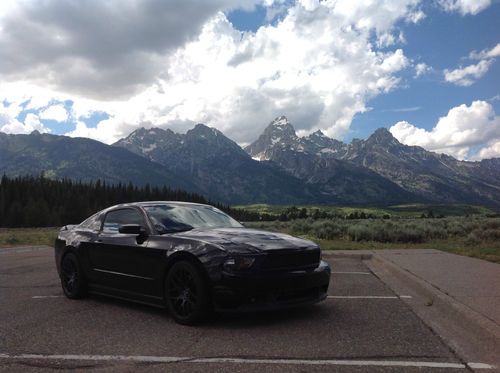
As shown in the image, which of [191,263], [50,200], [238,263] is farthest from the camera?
[50,200]

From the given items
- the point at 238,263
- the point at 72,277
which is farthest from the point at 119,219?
the point at 238,263

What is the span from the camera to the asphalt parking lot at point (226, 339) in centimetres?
461

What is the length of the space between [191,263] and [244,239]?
2.36 feet

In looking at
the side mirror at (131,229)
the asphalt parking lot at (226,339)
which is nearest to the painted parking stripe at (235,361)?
the asphalt parking lot at (226,339)

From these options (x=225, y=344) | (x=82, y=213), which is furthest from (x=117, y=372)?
(x=82, y=213)

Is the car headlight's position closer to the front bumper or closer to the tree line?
the front bumper

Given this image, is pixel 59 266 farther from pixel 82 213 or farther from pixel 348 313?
pixel 82 213

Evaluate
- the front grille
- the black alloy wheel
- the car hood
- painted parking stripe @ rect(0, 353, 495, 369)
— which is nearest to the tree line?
the black alloy wheel

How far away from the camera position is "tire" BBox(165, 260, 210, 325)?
592cm

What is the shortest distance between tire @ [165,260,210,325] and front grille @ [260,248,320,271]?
2.61 ft

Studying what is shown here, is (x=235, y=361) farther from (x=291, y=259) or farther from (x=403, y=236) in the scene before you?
(x=403, y=236)

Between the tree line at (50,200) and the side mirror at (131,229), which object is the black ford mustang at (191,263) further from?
the tree line at (50,200)

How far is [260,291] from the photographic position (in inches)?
229

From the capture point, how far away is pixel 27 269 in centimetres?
1282
